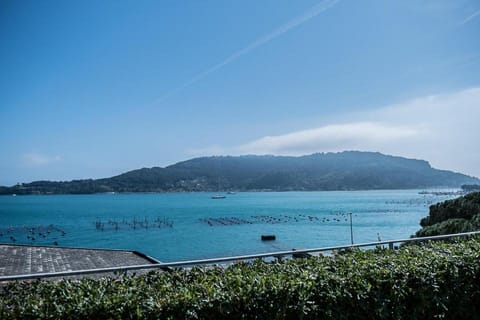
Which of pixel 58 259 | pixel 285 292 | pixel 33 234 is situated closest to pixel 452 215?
pixel 58 259

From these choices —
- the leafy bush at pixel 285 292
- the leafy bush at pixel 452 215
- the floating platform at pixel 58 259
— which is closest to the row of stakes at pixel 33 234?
the floating platform at pixel 58 259

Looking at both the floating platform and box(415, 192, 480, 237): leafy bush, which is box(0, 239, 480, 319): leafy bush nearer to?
the floating platform

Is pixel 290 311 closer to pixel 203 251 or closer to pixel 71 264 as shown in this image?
pixel 71 264

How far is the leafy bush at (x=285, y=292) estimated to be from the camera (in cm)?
271

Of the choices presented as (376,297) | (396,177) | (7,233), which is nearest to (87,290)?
(376,297)

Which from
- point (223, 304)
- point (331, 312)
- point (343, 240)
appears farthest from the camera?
point (343, 240)

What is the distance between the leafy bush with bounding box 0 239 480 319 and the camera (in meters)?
2.71

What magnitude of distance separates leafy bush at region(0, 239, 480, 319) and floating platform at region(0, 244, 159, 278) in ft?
25.3

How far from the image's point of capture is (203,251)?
42.1 m

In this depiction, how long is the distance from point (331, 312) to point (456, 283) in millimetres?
1598

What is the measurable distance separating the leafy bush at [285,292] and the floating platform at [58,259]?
25.3ft

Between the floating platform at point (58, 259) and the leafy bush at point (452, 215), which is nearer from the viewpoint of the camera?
the floating platform at point (58, 259)

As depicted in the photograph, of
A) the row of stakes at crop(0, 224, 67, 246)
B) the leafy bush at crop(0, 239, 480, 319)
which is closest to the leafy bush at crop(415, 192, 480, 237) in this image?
the leafy bush at crop(0, 239, 480, 319)

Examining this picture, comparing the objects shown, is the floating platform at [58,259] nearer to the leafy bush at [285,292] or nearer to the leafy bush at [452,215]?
the leafy bush at [285,292]
